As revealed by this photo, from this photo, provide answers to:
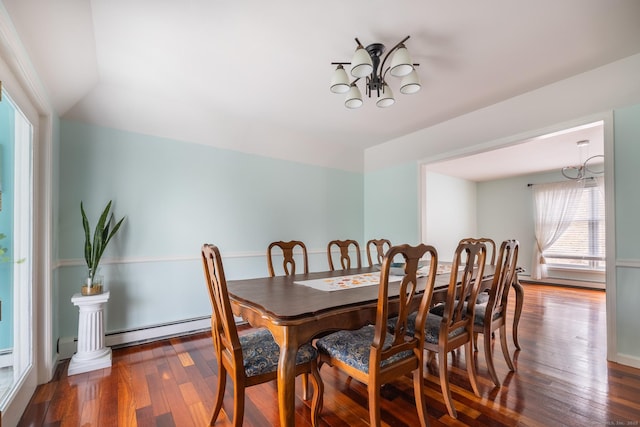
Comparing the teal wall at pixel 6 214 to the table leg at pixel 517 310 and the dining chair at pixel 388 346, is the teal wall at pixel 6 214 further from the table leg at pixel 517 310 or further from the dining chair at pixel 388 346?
the table leg at pixel 517 310

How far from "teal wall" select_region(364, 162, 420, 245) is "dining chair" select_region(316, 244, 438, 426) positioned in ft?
7.94

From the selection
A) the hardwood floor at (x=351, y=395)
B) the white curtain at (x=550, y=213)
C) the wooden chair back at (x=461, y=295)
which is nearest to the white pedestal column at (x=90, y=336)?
the hardwood floor at (x=351, y=395)

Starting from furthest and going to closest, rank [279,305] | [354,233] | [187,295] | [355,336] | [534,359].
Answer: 1. [354,233]
2. [187,295]
3. [534,359]
4. [355,336]
5. [279,305]

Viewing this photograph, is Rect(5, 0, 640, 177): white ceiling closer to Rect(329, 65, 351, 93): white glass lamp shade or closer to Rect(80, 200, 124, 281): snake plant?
Rect(329, 65, 351, 93): white glass lamp shade

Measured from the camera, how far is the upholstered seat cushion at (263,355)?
1458mm

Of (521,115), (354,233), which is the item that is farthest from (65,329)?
(521,115)

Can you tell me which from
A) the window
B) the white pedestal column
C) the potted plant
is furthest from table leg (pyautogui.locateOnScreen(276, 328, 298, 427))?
the window

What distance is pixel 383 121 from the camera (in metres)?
3.50

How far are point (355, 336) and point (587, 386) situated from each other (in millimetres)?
1725

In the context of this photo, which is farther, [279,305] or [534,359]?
[534,359]

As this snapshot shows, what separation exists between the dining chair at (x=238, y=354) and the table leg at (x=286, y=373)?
206mm

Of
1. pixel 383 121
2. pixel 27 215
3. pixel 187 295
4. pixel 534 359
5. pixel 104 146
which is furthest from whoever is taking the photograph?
pixel 383 121

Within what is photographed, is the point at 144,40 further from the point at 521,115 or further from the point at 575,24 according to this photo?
the point at 521,115

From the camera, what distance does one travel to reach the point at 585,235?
18.7 ft
